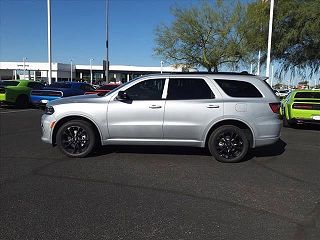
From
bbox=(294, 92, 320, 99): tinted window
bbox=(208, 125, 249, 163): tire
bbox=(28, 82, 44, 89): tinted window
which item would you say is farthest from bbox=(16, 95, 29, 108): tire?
bbox=(208, 125, 249, 163): tire

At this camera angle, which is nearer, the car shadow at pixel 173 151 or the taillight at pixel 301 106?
the car shadow at pixel 173 151

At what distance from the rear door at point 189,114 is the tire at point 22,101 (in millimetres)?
14778

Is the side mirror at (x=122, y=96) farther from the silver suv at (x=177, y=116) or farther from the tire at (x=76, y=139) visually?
the tire at (x=76, y=139)

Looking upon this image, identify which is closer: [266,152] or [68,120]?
[68,120]

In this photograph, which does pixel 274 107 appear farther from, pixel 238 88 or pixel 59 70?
pixel 59 70

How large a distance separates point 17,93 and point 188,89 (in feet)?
48.3

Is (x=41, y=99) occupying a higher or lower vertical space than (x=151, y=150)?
higher

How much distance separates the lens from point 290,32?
20547mm

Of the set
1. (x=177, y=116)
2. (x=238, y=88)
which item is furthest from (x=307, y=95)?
(x=177, y=116)

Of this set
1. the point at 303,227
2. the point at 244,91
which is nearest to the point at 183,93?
the point at 244,91

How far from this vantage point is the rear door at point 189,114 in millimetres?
7410

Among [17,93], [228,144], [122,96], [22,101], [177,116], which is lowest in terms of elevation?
[228,144]

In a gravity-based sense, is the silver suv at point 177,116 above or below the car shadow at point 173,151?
above

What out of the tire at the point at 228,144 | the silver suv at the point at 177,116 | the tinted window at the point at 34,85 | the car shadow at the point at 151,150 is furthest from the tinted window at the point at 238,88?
the tinted window at the point at 34,85
